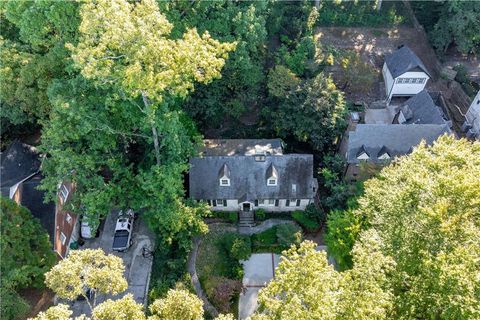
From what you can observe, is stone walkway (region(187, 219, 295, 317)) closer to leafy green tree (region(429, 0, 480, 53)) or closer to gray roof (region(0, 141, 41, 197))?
gray roof (region(0, 141, 41, 197))

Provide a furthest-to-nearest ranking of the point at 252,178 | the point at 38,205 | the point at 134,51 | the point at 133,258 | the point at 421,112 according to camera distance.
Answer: the point at 421,112 < the point at 252,178 < the point at 133,258 < the point at 38,205 < the point at 134,51

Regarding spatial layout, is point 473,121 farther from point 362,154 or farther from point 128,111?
point 128,111

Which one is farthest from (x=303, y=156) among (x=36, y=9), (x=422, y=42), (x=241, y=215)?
(x=422, y=42)

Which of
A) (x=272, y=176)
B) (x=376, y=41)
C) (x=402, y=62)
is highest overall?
(x=376, y=41)

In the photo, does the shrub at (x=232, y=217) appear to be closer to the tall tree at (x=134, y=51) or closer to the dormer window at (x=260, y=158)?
the dormer window at (x=260, y=158)

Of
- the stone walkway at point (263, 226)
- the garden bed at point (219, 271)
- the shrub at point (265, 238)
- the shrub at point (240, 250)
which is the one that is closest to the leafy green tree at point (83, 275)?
the garden bed at point (219, 271)

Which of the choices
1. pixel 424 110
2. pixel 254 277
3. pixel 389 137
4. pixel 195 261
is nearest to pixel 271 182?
pixel 254 277

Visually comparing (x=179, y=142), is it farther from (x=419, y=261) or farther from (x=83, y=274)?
(x=419, y=261)
